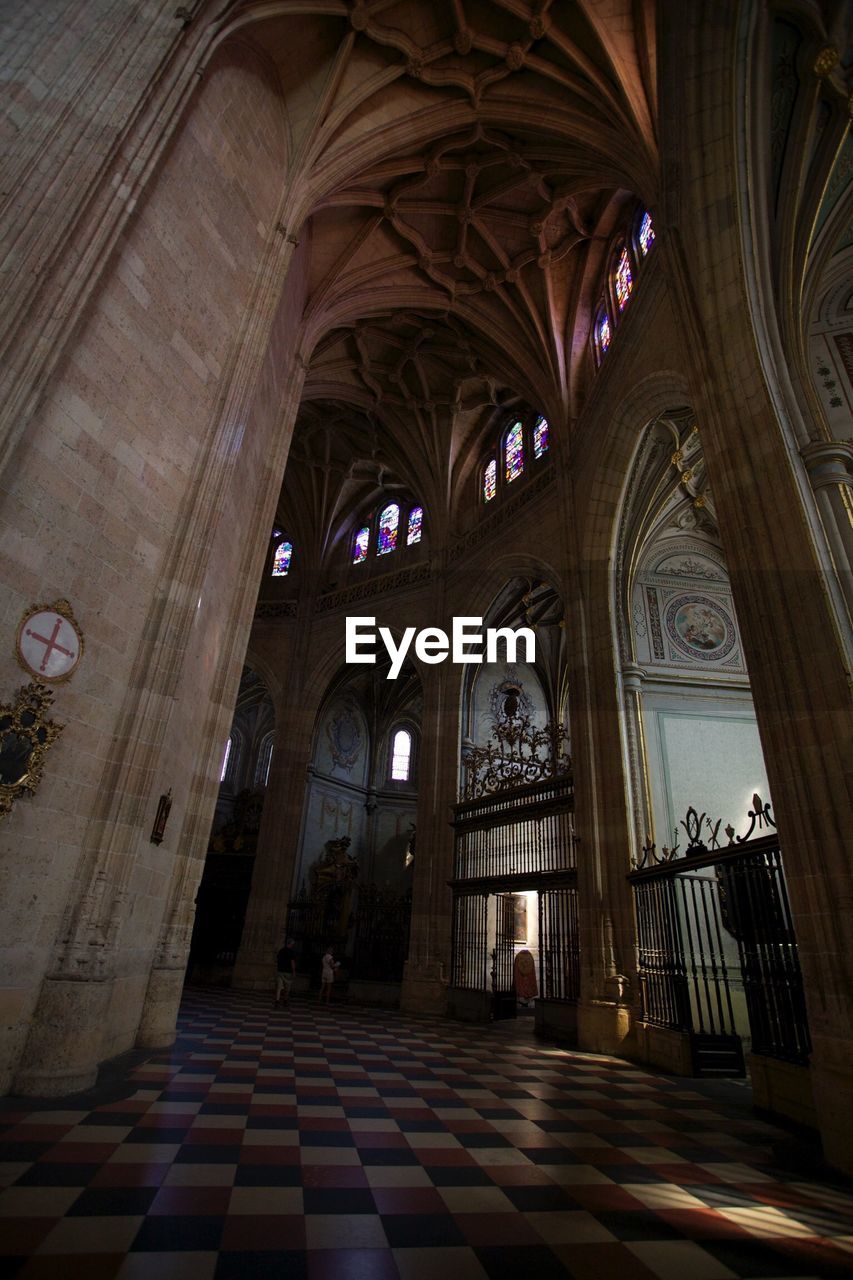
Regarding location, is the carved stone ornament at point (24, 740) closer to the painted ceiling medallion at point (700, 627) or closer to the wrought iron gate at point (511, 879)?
the wrought iron gate at point (511, 879)

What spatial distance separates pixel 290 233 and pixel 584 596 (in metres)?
8.05

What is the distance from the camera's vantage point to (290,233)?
32.6 feet

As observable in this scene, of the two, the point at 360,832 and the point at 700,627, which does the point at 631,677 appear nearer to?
the point at 700,627

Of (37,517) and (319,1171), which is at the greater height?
(37,517)

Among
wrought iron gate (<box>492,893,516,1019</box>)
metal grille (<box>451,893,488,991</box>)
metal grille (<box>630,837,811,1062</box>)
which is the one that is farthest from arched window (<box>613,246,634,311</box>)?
wrought iron gate (<box>492,893,516,1019</box>)

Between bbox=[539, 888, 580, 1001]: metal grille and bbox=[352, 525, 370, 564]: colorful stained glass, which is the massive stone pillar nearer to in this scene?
bbox=[539, 888, 580, 1001]: metal grille

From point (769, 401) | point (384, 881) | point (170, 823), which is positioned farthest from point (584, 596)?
point (384, 881)

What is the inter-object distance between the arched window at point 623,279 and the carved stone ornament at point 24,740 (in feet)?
42.1

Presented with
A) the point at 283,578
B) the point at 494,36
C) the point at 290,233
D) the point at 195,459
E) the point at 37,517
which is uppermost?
the point at 494,36

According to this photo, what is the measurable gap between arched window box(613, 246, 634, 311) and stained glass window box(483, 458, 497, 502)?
5855 millimetres

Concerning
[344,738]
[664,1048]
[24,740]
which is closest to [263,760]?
[344,738]

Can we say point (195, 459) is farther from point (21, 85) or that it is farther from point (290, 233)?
point (290, 233)

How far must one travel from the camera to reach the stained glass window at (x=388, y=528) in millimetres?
21812

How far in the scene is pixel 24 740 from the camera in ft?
16.4
